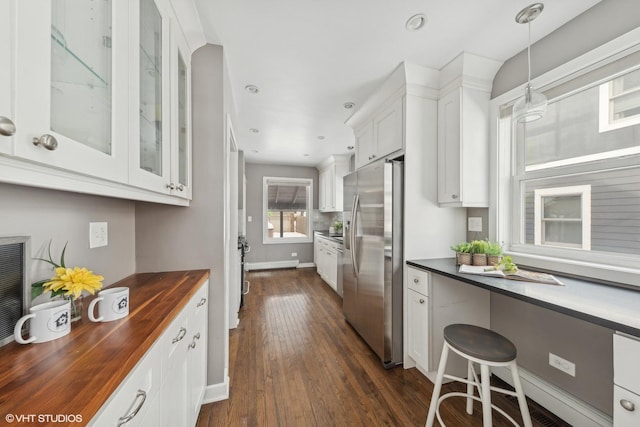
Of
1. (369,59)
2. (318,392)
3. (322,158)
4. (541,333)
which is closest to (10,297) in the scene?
(318,392)

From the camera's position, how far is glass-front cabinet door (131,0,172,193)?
0.95m

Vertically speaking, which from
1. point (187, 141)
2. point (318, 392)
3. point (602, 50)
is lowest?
point (318, 392)

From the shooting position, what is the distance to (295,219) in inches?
238

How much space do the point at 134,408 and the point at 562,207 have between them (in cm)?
255

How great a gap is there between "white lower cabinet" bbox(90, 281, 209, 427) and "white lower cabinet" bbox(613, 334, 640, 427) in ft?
5.12

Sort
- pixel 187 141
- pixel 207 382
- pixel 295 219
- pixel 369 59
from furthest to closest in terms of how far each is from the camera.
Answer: pixel 295 219
pixel 369 59
pixel 207 382
pixel 187 141

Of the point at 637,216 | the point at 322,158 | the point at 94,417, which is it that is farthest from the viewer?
the point at 322,158

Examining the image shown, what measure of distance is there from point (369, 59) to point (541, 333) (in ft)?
7.84

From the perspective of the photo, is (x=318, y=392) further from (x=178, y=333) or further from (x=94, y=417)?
(x=94, y=417)

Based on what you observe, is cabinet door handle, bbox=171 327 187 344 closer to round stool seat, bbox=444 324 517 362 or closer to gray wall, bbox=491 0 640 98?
round stool seat, bbox=444 324 517 362

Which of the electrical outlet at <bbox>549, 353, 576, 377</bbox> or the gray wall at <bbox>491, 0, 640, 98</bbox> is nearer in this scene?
the gray wall at <bbox>491, 0, 640, 98</bbox>

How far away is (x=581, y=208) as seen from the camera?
1560 millimetres

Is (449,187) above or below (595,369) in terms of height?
above

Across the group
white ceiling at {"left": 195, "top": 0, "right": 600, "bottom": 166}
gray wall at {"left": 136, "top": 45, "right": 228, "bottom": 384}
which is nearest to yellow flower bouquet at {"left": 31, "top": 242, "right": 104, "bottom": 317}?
gray wall at {"left": 136, "top": 45, "right": 228, "bottom": 384}
